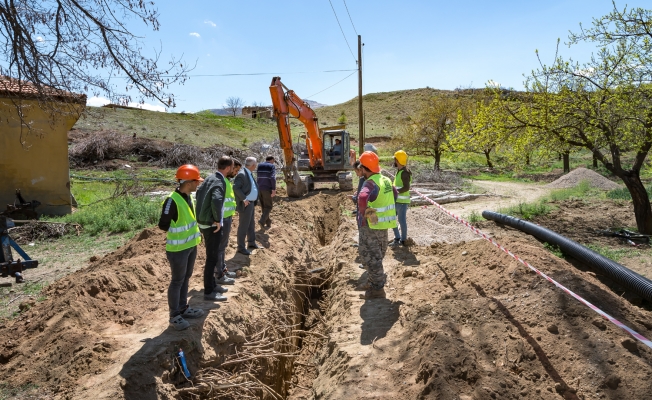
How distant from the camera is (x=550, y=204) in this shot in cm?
1468

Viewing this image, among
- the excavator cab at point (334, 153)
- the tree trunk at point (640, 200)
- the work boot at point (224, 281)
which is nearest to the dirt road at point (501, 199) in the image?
the tree trunk at point (640, 200)

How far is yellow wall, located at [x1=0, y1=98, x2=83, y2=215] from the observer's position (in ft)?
43.3

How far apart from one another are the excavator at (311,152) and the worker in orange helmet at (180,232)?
9950mm

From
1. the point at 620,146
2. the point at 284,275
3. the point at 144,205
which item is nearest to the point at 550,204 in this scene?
the point at 620,146

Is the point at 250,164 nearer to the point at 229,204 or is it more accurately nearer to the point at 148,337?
the point at 229,204

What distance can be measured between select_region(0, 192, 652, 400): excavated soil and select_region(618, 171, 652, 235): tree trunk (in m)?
5.08

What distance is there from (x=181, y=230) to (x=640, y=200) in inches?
419

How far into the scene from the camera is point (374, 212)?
19.5ft

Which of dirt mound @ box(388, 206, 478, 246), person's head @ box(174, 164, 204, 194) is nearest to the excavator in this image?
dirt mound @ box(388, 206, 478, 246)

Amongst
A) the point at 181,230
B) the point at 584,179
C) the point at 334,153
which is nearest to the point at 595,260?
the point at 181,230

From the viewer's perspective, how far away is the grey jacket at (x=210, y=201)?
561 cm

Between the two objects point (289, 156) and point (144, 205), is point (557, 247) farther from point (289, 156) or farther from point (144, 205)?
point (144, 205)

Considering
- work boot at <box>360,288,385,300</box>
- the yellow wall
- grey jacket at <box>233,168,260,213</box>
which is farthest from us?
the yellow wall

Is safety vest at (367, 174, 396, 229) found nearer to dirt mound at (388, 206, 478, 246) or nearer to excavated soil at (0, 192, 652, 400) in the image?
excavated soil at (0, 192, 652, 400)
